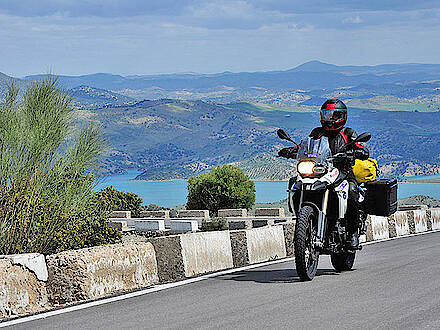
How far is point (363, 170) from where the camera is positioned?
10438 mm

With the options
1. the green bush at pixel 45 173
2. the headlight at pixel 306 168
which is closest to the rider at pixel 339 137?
the headlight at pixel 306 168

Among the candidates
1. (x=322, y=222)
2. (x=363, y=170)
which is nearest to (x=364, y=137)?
(x=363, y=170)

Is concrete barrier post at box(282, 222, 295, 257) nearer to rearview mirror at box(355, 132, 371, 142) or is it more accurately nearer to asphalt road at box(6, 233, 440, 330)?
asphalt road at box(6, 233, 440, 330)

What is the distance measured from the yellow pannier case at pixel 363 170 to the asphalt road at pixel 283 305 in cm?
125

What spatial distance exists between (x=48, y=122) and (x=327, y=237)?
7.46 meters

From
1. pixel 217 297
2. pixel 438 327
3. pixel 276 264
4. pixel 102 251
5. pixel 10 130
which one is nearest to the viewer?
pixel 438 327

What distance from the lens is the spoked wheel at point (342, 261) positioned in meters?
10.3

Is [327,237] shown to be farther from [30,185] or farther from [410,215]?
[410,215]

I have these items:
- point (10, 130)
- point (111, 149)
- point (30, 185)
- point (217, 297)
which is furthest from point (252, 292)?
point (111, 149)

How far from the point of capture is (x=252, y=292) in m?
8.47

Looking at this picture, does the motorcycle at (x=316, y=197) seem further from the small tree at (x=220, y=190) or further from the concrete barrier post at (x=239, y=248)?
the small tree at (x=220, y=190)

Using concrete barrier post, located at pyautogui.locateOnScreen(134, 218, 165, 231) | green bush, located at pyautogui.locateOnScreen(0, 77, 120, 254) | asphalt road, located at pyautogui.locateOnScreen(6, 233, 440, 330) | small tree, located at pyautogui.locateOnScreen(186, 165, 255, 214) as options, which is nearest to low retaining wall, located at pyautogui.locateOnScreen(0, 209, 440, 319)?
asphalt road, located at pyautogui.locateOnScreen(6, 233, 440, 330)

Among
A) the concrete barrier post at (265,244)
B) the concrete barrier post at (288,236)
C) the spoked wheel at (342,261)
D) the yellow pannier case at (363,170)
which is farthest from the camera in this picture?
the concrete barrier post at (288,236)

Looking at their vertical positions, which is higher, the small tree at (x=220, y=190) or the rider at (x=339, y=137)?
the small tree at (x=220, y=190)
